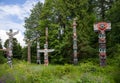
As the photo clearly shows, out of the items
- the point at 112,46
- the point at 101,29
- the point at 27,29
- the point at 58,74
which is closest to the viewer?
the point at 58,74

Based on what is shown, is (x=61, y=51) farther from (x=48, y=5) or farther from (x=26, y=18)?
(x=26, y=18)

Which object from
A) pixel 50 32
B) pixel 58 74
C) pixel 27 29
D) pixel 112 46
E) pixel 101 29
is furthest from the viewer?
pixel 27 29

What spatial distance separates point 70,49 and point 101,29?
15.5m

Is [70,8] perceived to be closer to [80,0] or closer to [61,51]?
[80,0]


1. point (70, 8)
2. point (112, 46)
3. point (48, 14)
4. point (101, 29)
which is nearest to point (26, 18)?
point (48, 14)

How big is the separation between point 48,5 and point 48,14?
50.4 inches

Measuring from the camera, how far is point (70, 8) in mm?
35312

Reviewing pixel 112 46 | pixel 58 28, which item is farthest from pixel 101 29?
pixel 58 28

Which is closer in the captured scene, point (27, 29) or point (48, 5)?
point (48, 5)

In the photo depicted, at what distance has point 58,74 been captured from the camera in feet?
39.9

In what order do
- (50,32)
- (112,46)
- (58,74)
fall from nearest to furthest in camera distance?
(58,74) < (112,46) < (50,32)

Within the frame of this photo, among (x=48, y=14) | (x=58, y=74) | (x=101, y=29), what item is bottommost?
(x=58, y=74)

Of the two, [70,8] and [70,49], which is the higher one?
[70,8]

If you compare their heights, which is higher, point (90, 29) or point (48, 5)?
point (48, 5)
